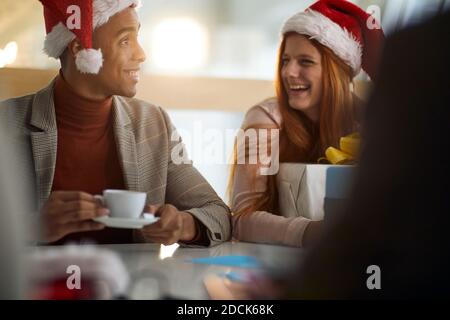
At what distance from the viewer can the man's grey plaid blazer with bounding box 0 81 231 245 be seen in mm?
1205

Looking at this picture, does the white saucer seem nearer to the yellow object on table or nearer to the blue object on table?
the blue object on table

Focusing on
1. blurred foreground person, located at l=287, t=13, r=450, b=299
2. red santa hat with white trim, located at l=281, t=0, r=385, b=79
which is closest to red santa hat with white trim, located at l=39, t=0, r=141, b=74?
red santa hat with white trim, located at l=281, t=0, r=385, b=79

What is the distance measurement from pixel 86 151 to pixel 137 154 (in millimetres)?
98

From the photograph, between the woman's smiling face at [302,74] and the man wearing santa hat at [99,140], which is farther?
the woman's smiling face at [302,74]

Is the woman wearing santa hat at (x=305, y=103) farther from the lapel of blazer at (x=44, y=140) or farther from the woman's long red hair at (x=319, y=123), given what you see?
the lapel of blazer at (x=44, y=140)

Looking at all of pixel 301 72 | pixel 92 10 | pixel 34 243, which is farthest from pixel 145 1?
pixel 34 243

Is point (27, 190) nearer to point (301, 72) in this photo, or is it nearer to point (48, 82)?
point (48, 82)

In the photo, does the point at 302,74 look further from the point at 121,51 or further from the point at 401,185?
the point at 401,185

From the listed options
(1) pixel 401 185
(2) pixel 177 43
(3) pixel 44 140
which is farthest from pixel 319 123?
(1) pixel 401 185

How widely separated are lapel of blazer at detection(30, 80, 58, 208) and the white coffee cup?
10 centimetres

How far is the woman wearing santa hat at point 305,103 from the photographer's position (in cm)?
129

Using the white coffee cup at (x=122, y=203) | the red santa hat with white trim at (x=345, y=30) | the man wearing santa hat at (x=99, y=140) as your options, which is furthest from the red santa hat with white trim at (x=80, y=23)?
the red santa hat with white trim at (x=345, y=30)

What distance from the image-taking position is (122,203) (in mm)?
1183

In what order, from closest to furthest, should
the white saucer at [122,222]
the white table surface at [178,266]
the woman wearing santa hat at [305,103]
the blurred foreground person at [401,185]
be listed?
the blurred foreground person at [401,185] < the white table surface at [178,266] < the white saucer at [122,222] < the woman wearing santa hat at [305,103]
